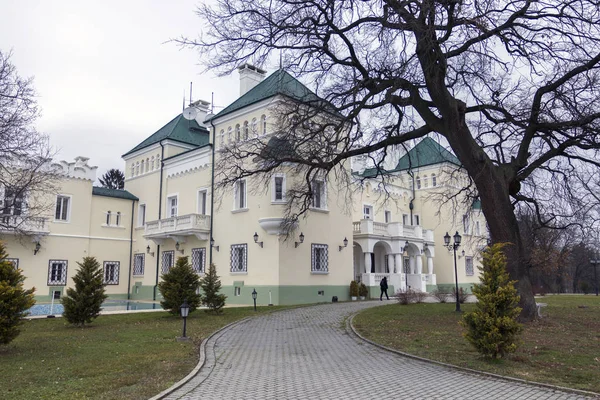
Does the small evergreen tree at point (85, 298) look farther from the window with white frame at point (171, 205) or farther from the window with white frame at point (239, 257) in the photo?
the window with white frame at point (171, 205)

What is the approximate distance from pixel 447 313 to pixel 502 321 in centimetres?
944

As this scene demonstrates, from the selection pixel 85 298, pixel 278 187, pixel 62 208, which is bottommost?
pixel 85 298

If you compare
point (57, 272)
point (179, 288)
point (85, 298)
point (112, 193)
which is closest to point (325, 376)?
point (85, 298)

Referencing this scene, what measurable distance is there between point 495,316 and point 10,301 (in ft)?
33.5

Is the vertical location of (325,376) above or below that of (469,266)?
below

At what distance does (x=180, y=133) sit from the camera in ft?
111

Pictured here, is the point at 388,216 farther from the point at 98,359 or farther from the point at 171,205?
the point at 98,359

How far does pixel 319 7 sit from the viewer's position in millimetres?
14445

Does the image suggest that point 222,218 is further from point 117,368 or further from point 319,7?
point 117,368

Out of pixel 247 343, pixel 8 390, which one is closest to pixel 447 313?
pixel 247 343

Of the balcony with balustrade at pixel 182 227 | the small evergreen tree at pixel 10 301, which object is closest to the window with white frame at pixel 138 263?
the balcony with balustrade at pixel 182 227

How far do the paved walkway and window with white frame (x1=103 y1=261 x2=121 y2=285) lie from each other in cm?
2336

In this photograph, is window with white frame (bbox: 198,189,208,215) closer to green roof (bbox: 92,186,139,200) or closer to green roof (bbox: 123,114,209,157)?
green roof (bbox: 123,114,209,157)

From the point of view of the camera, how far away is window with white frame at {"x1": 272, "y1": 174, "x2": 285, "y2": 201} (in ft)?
81.5
